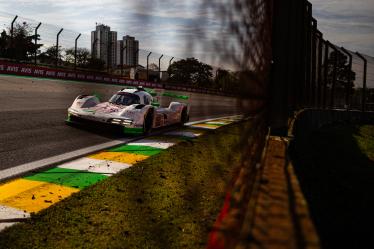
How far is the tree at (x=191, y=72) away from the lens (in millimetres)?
849

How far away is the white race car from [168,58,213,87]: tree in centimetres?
694

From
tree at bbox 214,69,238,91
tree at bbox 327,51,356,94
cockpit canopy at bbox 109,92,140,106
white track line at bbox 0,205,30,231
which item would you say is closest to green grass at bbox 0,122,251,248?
white track line at bbox 0,205,30,231

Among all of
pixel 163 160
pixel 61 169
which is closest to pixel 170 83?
pixel 61 169

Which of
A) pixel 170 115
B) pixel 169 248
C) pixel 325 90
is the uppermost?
pixel 325 90

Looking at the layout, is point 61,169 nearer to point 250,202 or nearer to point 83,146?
point 83,146

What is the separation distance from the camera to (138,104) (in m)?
8.34

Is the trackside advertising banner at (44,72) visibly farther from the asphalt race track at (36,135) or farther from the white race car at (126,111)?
the white race car at (126,111)

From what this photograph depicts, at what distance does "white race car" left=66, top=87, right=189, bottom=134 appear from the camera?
785 centimetres

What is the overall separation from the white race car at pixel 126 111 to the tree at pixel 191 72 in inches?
273

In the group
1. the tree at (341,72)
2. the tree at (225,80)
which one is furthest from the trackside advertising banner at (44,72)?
the tree at (225,80)

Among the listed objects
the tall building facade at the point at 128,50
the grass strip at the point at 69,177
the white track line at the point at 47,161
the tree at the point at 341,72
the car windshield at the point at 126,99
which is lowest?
the grass strip at the point at 69,177

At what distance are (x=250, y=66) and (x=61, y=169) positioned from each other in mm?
4304

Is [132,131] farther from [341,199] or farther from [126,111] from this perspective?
[341,199]

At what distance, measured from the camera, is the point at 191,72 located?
87cm
